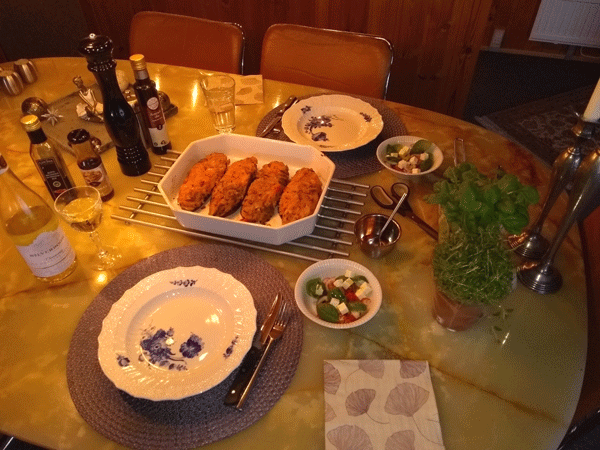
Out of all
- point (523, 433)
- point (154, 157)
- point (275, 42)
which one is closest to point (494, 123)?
point (275, 42)

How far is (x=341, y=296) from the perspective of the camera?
2.69ft

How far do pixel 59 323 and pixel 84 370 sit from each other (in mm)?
130

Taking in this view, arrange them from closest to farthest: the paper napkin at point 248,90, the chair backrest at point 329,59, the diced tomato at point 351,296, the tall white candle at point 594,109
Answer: the tall white candle at point 594,109
the diced tomato at point 351,296
the paper napkin at point 248,90
the chair backrest at point 329,59

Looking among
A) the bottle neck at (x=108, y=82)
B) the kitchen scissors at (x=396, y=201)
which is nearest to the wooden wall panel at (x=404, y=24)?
the kitchen scissors at (x=396, y=201)

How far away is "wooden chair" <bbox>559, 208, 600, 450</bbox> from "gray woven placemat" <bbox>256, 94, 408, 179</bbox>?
1.61 ft

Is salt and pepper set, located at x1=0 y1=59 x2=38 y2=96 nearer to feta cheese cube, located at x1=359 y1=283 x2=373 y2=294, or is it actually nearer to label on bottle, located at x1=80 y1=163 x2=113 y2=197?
label on bottle, located at x1=80 y1=163 x2=113 y2=197

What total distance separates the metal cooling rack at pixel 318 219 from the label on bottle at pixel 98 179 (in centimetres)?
6

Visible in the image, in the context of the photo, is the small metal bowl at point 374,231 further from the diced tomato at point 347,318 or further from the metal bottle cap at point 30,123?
the metal bottle cap at point 30,123

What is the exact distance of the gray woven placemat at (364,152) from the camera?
1128 mm

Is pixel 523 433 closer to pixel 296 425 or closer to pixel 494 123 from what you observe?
pixel 296 425

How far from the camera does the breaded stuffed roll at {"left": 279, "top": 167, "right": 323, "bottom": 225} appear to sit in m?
0.94

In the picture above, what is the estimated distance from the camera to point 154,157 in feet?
3.91

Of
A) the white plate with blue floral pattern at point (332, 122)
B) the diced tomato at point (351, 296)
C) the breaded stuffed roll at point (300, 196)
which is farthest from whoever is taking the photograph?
the white plate with blue floral pattern at point (332, 122)

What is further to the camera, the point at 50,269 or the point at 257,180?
the point at 257,180
